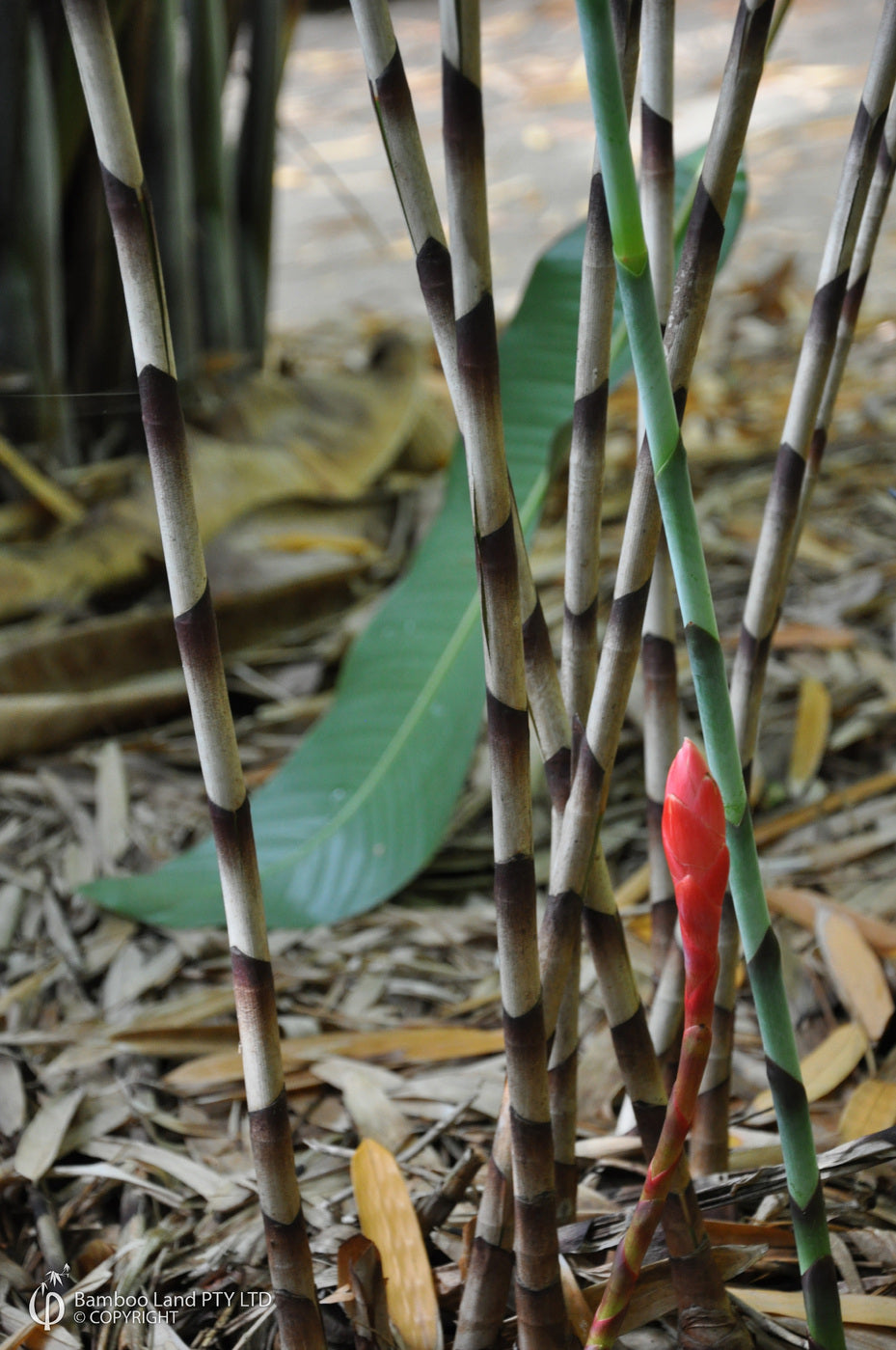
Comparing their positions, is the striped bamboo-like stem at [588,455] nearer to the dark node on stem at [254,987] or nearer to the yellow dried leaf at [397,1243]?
the dark node on stem at [254,987]

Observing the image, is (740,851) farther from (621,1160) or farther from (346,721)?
(346,721)

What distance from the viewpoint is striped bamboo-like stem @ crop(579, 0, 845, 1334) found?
0.78ft

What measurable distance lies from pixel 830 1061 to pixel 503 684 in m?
0.41

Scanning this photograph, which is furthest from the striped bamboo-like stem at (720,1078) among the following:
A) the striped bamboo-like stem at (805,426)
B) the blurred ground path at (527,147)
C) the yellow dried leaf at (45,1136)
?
the blurred ground path at (527,147)

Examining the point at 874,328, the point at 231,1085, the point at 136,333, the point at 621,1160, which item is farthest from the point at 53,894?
the point at 874,328

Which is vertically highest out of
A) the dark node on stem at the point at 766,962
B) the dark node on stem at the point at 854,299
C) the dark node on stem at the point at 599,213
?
the dark node on stem at the point at 854,299

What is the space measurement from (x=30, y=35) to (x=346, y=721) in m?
0.64

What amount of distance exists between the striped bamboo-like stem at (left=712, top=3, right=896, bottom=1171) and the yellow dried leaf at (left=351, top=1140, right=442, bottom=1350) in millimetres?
121

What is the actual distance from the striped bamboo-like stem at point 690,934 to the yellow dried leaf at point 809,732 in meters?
0.61

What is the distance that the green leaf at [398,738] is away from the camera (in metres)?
0.76

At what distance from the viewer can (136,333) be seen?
27cm

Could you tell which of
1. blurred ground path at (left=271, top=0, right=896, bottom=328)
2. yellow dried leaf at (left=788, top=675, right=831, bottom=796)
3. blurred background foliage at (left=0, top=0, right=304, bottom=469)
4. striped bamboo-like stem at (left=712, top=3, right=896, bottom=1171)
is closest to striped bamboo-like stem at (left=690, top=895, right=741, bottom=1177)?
striped bamboo-like stem at (left=712, top=3, right=896, bottom=1171)

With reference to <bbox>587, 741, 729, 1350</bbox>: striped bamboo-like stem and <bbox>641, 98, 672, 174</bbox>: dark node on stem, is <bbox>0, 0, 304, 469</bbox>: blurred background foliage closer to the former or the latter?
<bbox>641, 98, 672, 174</bbox>: dark node on stem

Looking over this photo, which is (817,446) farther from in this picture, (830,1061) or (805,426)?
(830,1061)
